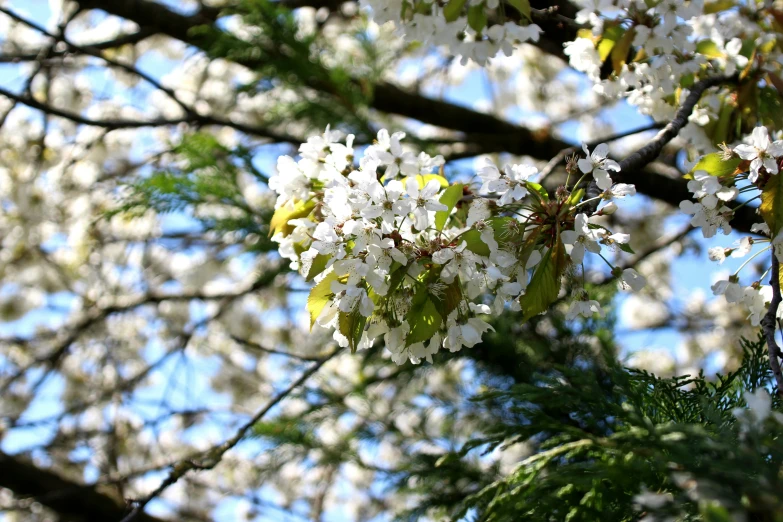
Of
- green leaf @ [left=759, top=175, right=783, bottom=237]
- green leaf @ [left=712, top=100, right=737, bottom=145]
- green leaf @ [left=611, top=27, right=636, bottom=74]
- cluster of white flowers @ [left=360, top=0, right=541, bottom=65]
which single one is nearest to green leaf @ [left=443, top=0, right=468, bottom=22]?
cluster of white flowers @ [left=360, top=0, right=541, bottom=65]

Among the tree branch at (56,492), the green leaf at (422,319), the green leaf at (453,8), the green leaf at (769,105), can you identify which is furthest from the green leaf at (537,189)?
the tree branch at (56,492)

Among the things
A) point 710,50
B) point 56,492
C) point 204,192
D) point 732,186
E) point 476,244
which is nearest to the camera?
point 476,244

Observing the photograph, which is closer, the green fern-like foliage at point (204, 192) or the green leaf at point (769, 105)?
the green leaf at point (769, 105)

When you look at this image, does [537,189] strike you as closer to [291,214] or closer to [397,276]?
[397,276]

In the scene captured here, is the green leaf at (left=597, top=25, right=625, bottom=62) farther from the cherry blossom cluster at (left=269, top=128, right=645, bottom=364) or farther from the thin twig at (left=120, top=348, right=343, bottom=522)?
the thin twig at (left=120, top=348, right=343, bottom=522)

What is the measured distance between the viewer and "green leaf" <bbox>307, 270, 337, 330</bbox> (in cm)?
107

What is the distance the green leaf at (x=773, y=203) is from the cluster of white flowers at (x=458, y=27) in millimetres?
455

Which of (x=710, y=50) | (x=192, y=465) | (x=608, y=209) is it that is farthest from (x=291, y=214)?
(x=710, y=50)

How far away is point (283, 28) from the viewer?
7.07ft

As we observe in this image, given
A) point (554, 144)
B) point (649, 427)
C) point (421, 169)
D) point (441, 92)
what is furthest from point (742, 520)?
point (441, 92)

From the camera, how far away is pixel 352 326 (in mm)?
1060

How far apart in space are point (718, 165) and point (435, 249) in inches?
19.2

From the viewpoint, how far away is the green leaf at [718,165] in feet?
3.63

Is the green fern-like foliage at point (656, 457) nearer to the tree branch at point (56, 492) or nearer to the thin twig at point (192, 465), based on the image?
the thin twig at point (192, 465)
